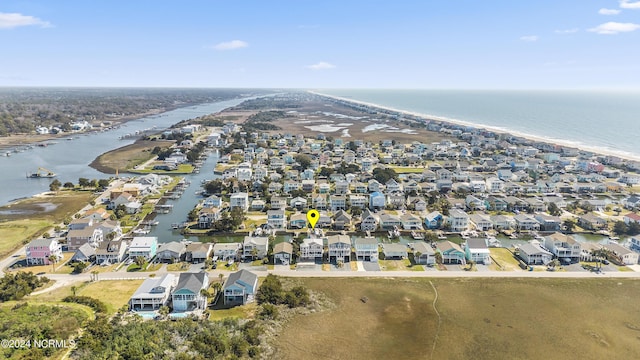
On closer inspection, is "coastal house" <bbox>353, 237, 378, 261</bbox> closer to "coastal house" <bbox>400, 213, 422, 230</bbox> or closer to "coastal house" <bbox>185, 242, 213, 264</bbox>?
"coastal house" <bbox>400, 213, 422, 230</bbox>

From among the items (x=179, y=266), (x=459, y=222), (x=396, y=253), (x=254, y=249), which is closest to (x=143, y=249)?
(x=179, y=266)

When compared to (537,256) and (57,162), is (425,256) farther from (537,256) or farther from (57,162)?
(57,162)

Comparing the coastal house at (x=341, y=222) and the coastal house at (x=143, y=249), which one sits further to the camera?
the coastal house at (x=341, y=222)

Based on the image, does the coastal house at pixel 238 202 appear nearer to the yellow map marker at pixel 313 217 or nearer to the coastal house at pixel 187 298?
the yellow map marker at pixel 313 217

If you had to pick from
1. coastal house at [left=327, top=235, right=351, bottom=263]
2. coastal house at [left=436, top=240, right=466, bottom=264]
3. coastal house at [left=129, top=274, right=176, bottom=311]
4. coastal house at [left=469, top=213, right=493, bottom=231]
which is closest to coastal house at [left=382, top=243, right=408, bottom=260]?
coastal house at [left=436, top=240, right=466, bottom=264]

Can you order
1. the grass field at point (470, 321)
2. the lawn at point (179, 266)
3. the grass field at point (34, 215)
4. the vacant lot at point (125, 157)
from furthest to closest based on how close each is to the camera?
the vacant lot at point (125, 157) < the grass field at point (34, 215) < the lawn at point (179, 266) < the grass field at point (470, 321)

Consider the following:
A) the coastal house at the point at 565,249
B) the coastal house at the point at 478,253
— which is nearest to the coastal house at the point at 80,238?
the coastal house at the point at 478,253
